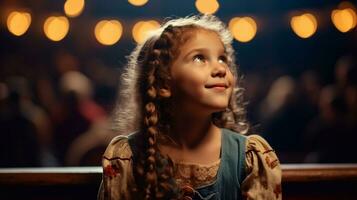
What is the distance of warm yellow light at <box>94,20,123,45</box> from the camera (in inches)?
240

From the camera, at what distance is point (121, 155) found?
131cm

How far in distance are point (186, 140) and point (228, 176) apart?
0.17 m

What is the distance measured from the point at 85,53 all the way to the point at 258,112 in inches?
113

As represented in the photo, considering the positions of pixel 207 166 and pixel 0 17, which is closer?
pixel 207 166

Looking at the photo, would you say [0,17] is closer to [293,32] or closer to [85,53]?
[85,53]

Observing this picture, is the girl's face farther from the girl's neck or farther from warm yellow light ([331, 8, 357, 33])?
warm yellow light ([331, 8, 357, 33])

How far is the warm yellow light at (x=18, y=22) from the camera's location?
6.06m

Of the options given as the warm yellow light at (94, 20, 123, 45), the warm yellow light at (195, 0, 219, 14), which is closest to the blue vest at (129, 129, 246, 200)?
the warm yellow light at (195, 0, 219, 14)

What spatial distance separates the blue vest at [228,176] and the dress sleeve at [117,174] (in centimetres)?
21

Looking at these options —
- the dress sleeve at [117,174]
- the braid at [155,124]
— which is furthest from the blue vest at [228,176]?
the dress sleeve at [117,174]

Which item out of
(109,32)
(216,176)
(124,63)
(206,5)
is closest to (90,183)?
(216,176)

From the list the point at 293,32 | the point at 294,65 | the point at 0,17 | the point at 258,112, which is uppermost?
the point at 0,17

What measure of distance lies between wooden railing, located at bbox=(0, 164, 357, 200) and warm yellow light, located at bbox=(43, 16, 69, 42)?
4.80 meters

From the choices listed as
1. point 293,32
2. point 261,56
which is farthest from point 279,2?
point 261,56
